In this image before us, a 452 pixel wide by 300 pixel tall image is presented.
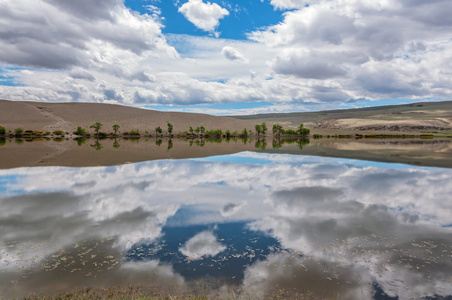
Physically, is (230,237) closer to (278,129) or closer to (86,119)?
(278,129)

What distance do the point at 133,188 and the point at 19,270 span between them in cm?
1302

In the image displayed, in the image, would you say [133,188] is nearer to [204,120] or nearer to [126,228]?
[126,228]

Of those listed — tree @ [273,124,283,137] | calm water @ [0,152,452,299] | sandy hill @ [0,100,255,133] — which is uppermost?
sandy hill @ [0,100,255,133]

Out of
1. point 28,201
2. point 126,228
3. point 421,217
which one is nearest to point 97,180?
point 28,201

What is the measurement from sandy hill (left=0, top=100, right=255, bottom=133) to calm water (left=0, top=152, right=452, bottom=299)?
474 ft

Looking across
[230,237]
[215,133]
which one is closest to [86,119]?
[215,133]

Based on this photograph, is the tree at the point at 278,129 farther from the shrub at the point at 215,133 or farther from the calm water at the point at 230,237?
the calm water at the point at 230,237

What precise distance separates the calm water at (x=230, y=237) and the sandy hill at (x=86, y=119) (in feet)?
474

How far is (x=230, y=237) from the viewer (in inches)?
509

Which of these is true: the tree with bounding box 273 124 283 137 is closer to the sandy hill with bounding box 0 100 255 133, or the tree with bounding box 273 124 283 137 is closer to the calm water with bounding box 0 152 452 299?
the sandy hill with bounding box 0 100 255 133

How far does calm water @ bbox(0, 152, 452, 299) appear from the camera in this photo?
923 cm

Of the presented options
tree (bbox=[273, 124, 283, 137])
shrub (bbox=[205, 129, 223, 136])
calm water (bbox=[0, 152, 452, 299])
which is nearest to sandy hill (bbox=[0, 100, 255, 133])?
shrub (bbox=[205, 129, 223, 136])

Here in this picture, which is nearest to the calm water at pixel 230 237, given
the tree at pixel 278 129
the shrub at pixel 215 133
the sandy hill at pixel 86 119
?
the shrub at pixel 215 133

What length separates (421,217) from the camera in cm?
1627
